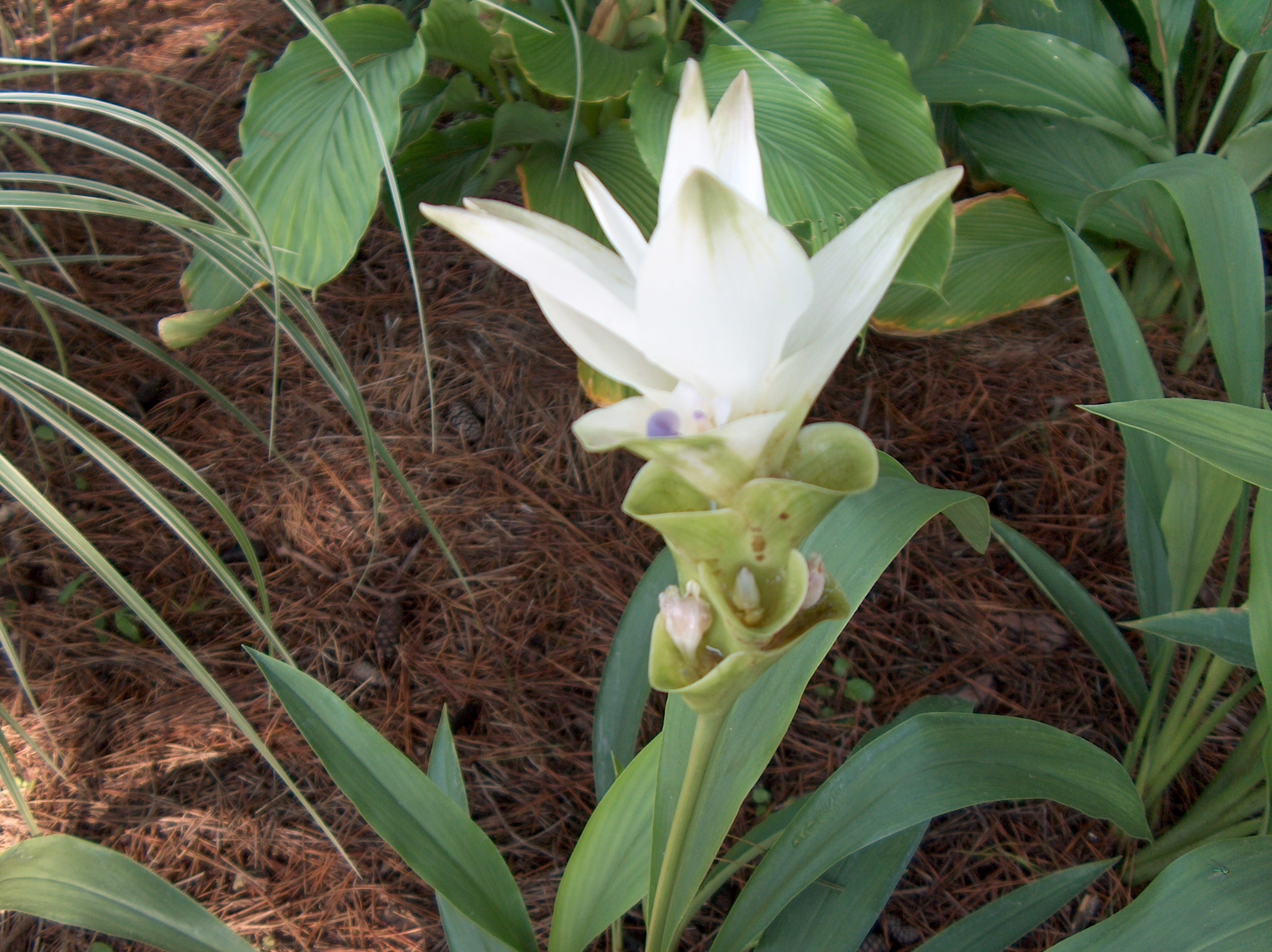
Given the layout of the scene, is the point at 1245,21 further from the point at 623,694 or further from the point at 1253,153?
the point at 623,694

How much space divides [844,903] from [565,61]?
108cm

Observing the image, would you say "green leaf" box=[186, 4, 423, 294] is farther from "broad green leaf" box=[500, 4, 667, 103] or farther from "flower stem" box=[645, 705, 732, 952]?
"flower stem" box=[645, 705, 732, 952]

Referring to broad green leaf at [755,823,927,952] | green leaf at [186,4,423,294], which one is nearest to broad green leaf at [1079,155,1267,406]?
broad green leaf at [755,823,927,952]

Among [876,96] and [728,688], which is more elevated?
[876,96]

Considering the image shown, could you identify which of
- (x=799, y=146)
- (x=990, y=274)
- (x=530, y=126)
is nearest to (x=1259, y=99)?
(x=990, y=274)

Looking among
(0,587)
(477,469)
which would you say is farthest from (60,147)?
(477,469)

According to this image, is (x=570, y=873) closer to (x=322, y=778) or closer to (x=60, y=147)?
(x=322, y=778)

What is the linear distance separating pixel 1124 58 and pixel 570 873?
5.39 ft

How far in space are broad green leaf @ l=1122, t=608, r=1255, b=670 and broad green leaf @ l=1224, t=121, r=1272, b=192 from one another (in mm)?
844

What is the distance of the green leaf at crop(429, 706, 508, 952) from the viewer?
0.73m

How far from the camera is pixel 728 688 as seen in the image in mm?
397

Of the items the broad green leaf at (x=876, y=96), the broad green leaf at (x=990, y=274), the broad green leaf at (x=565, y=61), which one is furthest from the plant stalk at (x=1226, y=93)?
the broad green leaf at (x=565, y=61)

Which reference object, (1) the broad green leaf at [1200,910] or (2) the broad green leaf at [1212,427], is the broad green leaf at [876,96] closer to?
(2) the broad green leaf at [1212,427]

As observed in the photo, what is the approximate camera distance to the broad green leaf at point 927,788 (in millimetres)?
633
